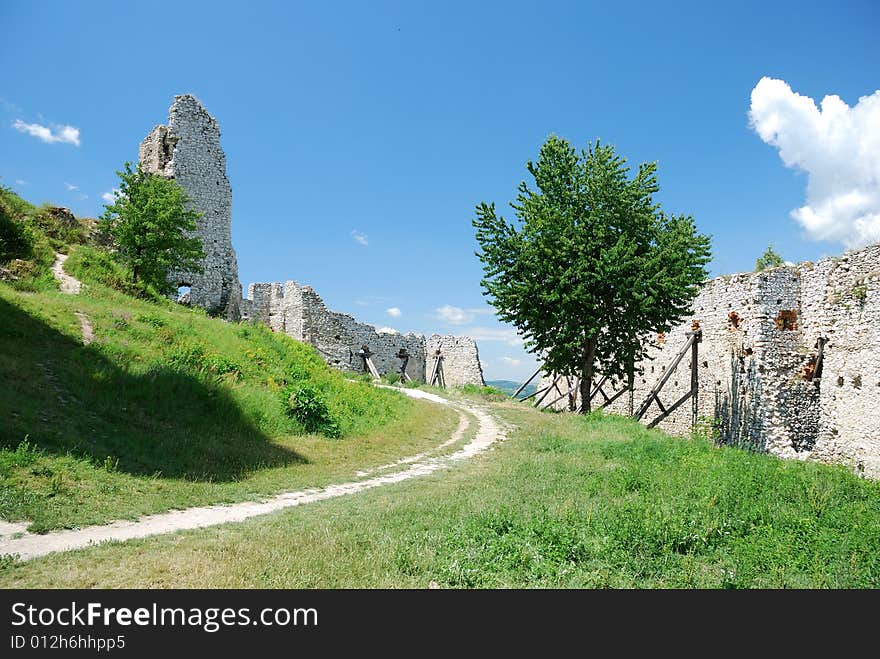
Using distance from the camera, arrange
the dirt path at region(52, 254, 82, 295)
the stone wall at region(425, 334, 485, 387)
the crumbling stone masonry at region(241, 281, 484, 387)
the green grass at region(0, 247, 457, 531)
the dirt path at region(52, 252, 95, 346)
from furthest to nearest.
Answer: the stone wall at region(425, 334, 485, 387) → the crumbling stone masonry at region(241, 281, 484, 387) → the dirt path at region(52, 254, 82, 295) → the dirt path at region(52, 252, 95, 346) → the green grass at region(0, 247, 457, 531)

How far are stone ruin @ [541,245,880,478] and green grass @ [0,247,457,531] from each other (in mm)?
9210

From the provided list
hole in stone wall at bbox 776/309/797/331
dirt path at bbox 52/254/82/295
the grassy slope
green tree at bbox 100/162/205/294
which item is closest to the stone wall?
the grassy slope

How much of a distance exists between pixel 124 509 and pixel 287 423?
19.9 ft

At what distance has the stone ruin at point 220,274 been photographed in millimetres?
27547

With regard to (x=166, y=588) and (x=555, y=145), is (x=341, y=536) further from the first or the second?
(x=555, y=145)

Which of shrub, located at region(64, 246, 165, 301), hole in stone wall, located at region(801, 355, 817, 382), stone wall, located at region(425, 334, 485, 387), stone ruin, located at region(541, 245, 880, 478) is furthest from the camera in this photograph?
stone wall, located at region(425, 334, 485, 387)

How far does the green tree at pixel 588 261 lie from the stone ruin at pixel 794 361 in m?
1.68

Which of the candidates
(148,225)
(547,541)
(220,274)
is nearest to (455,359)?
(220,274)

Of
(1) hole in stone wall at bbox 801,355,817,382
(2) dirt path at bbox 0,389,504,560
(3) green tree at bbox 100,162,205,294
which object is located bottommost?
(2) dirt path at bbox 0,389,504,560

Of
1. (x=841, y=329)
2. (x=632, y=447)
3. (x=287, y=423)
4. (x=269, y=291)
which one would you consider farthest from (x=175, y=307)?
(x=841, y=329)

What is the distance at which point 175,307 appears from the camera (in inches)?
822

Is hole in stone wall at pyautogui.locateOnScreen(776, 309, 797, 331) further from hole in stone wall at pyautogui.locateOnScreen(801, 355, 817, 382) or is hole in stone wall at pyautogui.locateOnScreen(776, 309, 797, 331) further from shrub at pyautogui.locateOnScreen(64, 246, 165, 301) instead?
shrub at pyautogui.locateOnScreen(64, 246, 165, 301)

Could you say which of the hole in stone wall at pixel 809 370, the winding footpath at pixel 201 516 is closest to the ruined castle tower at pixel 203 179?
the winding footpath at pixel 201 516

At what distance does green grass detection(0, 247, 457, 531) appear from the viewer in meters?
7.85
